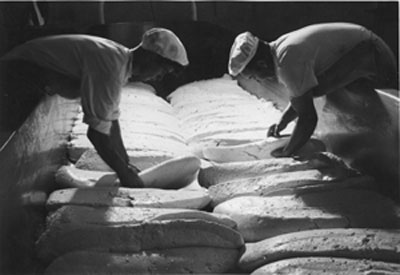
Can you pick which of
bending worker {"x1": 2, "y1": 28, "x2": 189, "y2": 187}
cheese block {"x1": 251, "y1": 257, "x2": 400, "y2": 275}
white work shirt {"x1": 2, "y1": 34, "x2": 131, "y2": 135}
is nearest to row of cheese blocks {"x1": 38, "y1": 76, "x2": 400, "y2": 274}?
cheese block {"x1": 251, "y1": 257, "x2": 400, "y2": 275}

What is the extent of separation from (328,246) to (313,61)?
0.64 m

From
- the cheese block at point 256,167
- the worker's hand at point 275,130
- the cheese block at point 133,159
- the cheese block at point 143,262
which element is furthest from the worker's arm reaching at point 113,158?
the worker's hand at point 275,130

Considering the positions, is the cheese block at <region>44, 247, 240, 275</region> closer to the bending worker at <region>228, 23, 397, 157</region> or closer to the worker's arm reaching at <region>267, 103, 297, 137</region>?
the bending worker at <region>228, 23, 397, 157</region>

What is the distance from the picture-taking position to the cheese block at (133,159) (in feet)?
5.84

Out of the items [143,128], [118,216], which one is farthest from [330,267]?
[143,128]

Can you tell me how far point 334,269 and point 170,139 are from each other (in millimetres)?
1169

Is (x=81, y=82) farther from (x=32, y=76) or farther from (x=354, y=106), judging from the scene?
(x=354, y=106)

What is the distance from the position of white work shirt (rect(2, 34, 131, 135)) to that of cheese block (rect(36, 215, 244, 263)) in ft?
1.13

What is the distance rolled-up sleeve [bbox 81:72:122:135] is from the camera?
4.67 feet

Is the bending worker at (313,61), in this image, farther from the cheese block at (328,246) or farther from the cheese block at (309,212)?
the cheese block at (328,246)

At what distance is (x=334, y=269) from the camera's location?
3.59ft

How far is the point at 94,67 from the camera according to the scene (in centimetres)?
144

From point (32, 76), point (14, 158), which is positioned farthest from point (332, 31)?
point (14, 158)

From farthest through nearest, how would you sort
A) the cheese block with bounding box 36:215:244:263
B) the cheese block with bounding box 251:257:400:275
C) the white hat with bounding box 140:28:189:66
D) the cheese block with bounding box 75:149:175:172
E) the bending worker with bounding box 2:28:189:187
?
the cheese block with bounding box 75:149:175:172, the white hat with bounding box 140:28:189:66, the bending worker with bounding box 2:28:189:187, the cheese block with bounding box 36:215:244:263, the cheese block with bounding box 251:257:400:275
